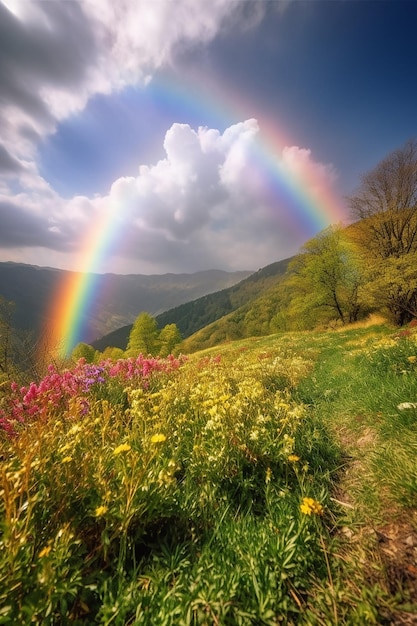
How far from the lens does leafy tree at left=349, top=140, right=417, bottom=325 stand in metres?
18.0

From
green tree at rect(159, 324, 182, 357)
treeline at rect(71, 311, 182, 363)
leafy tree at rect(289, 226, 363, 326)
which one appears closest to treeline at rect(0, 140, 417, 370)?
leafy tree at rect(289, 226, 363, 326)

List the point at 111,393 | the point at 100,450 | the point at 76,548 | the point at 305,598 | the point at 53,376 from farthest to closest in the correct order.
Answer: the point at 111,393 < the point at 53,376 < the point at 100,450 < the point at 76,548 < the point at 305,598

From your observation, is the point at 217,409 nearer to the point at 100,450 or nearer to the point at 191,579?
the point at 100,450

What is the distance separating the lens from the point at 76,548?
7.10 ft

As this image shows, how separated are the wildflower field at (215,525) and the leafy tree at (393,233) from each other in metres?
17.2

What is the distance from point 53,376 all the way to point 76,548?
4.41 meters

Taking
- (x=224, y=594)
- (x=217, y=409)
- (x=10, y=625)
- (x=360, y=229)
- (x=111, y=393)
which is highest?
→ (x=360, y=229)

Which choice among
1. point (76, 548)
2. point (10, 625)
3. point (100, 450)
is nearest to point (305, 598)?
point (76, 548)

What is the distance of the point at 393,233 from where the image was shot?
792 inches

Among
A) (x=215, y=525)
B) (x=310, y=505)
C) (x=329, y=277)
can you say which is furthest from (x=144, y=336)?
(x=310, y=505)

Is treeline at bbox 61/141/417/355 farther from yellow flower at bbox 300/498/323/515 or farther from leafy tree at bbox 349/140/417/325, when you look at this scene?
yellow flower at bbox 300/498/323/515

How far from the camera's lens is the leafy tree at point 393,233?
18.0m

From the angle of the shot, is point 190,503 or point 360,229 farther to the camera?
point 360,229

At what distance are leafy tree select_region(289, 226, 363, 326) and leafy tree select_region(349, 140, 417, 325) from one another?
28.6ft
